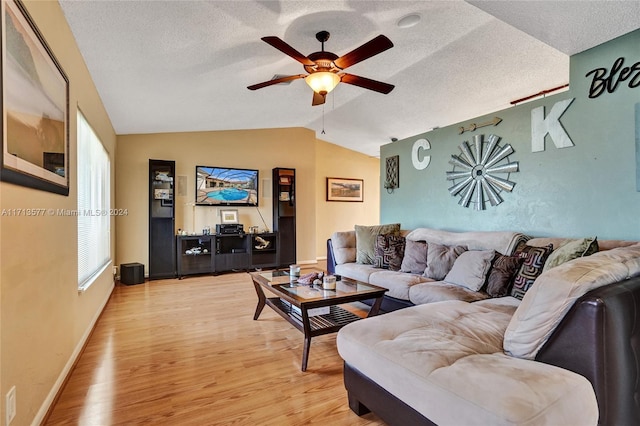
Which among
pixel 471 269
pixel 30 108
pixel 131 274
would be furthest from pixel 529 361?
pixel 131 274

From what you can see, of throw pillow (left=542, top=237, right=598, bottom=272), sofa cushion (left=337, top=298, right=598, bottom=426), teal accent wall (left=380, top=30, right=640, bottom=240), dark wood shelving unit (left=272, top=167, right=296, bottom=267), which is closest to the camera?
sofa cushion (left=337, top=298, right=598, bottom=426)

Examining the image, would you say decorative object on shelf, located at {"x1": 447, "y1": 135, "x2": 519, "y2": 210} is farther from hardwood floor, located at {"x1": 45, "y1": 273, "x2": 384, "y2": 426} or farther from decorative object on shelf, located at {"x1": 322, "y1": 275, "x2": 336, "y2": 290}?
hardwood floor, located at {"x1": 45, "y1": 273, "x2": 384, "y2": 426}

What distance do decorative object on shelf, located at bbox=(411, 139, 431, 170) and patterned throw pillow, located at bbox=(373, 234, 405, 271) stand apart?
3.74 ft

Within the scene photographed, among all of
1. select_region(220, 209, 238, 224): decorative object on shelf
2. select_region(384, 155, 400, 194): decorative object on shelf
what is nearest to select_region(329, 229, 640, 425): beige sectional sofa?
select_region(384, 155, 400, 194): decorative object on shelf

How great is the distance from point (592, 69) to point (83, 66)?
4.37 meters

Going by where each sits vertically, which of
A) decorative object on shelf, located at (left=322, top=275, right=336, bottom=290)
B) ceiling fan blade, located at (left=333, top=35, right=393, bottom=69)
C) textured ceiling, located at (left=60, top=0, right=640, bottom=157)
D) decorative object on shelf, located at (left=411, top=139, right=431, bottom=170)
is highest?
textured ceiling, located at (left=60, top=0, right=640, bottom=157)

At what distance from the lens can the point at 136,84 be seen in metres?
3.46

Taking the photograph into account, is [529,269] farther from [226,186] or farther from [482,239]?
[226,186]

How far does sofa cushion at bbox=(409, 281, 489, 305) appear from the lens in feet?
8.78

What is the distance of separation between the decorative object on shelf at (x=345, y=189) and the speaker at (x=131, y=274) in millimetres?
4366

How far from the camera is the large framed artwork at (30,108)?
135 centimetres

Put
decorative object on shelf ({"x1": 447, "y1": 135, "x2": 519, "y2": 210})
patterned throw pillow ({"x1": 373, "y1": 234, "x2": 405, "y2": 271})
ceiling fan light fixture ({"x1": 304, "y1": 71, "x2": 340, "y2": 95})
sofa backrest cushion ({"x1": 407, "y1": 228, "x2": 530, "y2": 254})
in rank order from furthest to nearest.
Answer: patterned throw pillow ({"x1": 373, "y1": 234, "x2": 405, "y2": 271})
decorative object on shelf ({"x1": 447, "y1": 135, "x2": 519, "y2": 210})
sofa backrest cushion ({"x1": 407, "y1": 228, "x2": 530, "y2": 254})
ceiling fan light fixture ({"x1": 304, "y1": 71, "x2": 340, "y2": 95})

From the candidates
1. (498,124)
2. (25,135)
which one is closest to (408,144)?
(498,124)

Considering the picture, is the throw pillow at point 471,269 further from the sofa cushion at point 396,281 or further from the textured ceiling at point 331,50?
the textured ceiling at point 331,50
